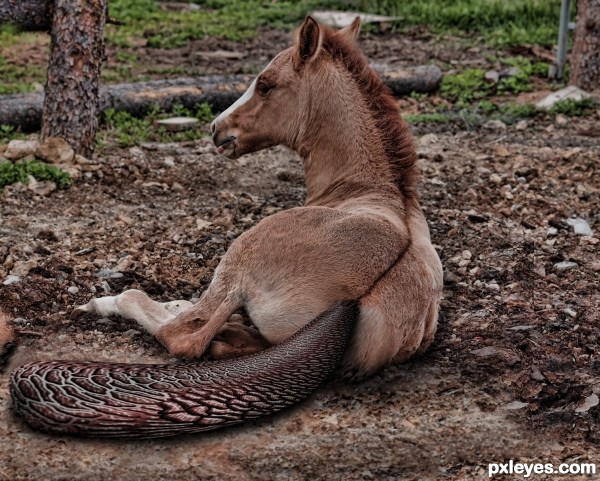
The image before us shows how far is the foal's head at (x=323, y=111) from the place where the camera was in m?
6.14

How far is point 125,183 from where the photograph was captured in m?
8.34

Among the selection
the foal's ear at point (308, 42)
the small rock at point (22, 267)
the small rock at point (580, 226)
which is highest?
the foal's ear at point (308, 42)

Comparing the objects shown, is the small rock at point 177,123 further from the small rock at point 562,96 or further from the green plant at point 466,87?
the small rock at point 562,96

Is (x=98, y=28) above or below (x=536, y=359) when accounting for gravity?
above

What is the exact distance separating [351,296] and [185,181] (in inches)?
152

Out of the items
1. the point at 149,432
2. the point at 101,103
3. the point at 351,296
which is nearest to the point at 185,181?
the point at 101,103

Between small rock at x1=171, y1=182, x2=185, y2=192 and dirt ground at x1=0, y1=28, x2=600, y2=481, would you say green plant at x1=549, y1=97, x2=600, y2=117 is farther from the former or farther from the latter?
small rock at x1=171, y1=182, x2=185, y2=192

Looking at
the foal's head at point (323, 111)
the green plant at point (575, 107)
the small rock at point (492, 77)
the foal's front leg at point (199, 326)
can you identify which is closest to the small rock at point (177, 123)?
the foal's head at point (323, 111)

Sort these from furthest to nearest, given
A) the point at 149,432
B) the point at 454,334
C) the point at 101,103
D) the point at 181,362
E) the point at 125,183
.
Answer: the point at 101,103
the point at 125,183
the point at 454,334
the point at 181,362
the point at 149,432

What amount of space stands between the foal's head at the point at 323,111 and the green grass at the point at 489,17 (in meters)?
8.43

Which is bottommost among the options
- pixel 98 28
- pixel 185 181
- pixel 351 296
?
pixel 185 181

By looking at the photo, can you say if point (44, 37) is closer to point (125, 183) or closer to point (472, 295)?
point (125, 183)

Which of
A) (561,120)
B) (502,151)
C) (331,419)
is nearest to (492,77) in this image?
(561,120)

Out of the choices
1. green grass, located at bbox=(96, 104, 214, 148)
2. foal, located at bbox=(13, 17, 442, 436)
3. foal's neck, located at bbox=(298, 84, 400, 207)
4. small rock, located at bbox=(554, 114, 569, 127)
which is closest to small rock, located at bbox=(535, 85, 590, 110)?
small rock, located at bbox=(554, 114, 569, 127)
